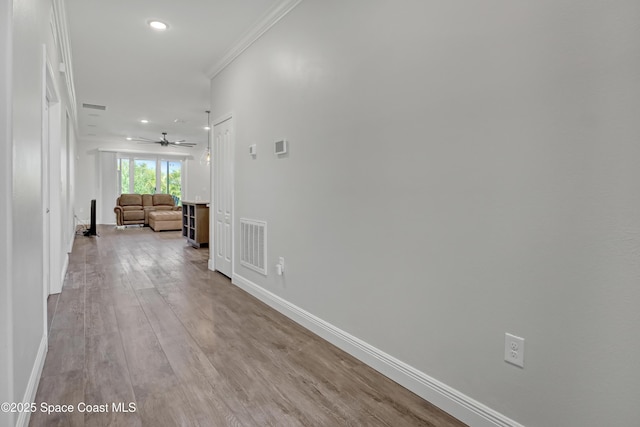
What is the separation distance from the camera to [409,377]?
1968 millimetres

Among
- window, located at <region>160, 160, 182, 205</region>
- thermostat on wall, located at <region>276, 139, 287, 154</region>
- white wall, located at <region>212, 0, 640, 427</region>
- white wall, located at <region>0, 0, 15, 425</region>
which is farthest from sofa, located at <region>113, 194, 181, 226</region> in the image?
white wall, located at <region>0, 0, 15, 425</region>

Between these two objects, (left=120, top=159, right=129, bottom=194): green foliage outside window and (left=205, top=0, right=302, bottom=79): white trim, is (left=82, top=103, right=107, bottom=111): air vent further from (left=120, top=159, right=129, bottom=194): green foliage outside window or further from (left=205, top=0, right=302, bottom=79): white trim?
(left=120, top=159, right=129, bottom=194): green foliage outside window

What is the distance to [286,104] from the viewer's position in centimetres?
310

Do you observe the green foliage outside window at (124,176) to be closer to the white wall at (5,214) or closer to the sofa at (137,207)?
the sofa at (137,207)

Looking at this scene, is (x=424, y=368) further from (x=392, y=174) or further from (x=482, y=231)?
(x=392, y=174)

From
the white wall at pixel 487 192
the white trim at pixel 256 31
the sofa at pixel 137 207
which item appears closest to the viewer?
the white wall at pixel 487 192

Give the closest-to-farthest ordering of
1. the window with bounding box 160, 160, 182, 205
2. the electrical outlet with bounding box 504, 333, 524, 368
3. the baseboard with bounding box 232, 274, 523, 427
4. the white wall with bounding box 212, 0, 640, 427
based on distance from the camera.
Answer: the white wall with bounding box 212, 0, 640, 427 < the electrical outlet with bounding box 504, 333, 524, 368 < the baseboard with bounding box 232, 274, 523, 427 < the window with bounding box 160, 160, 182, 205

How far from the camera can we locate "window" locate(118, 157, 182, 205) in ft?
37.7

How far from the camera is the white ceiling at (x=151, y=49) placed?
3.25 metres

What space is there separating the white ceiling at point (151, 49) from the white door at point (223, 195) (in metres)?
0.90

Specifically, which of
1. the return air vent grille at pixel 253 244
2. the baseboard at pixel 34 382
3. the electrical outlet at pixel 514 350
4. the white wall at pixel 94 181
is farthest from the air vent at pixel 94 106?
the electrical outlet at pixel 514 350

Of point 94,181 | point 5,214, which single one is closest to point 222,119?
point 5,214

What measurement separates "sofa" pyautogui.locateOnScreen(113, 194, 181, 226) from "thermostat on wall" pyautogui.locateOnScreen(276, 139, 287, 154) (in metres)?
8.81

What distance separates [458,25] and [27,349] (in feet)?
8.46
